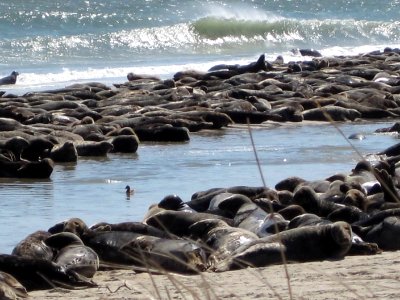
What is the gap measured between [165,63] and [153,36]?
5.93 meters

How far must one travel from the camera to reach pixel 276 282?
231 inches

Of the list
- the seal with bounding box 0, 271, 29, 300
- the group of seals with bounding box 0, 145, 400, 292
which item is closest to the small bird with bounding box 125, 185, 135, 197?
the group of seals with bounding box 0, 145, 400, 292

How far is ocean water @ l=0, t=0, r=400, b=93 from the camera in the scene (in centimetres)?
2789

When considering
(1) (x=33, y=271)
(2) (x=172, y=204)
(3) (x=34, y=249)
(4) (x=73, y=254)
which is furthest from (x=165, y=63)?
(1) (x=33, y=271)

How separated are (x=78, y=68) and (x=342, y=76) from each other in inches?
381

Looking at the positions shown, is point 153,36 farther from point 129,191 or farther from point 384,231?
point 384,231

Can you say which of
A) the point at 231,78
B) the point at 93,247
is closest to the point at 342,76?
the point at 231,78

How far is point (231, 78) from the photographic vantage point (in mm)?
20094

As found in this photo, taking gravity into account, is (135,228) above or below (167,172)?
above

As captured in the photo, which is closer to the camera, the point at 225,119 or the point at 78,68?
A: the point at 225,119

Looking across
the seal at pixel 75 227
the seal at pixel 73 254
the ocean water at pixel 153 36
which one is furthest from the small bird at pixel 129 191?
the ocean water at pixel 153 36

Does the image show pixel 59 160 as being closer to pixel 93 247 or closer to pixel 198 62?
pixel 93 247

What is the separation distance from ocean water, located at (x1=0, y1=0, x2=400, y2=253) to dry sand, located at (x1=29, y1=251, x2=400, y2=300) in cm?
126

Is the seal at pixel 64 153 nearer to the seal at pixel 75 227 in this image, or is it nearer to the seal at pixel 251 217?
the seal at pixel 251 217
